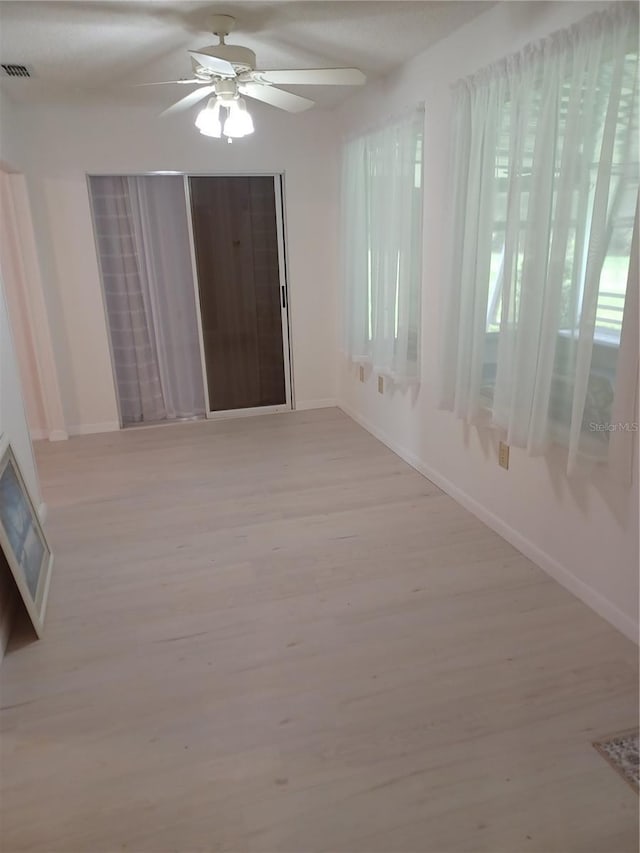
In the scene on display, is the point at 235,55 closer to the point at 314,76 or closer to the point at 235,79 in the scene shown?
the point at 235,79

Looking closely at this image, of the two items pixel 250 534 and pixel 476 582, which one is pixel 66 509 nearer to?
pixel 250 534

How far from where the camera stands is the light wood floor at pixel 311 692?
1.63 metres

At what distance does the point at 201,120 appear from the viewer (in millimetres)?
2922

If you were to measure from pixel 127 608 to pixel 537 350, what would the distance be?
209cm

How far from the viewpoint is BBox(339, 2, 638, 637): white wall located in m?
2.35

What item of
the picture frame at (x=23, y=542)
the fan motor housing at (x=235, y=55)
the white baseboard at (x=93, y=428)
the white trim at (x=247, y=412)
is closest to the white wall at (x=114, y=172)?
the white baseboard at (x=93, y=428)

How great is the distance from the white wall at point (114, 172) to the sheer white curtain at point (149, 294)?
24cm

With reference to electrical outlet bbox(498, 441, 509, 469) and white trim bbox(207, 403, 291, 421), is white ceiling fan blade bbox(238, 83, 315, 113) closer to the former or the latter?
electrical outlet bbox(498, 441, 509, 469)

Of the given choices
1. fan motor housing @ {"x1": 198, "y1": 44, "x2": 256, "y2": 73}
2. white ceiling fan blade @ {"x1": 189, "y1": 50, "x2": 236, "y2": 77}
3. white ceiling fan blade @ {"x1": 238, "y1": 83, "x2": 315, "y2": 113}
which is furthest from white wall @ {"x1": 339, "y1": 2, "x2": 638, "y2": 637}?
white ceiling fan blade @ {"x1": 189, "y1": 50, "x2": 236, "y2": 77}

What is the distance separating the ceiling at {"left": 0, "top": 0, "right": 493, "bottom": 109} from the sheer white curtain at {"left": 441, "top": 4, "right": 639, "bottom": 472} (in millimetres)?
495

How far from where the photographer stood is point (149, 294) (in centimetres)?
520

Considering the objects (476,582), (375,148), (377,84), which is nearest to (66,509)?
(476,582)

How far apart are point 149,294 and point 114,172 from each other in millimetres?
1008

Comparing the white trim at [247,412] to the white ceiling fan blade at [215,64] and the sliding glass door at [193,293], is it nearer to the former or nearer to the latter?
the sliding glass door at [193,293]
